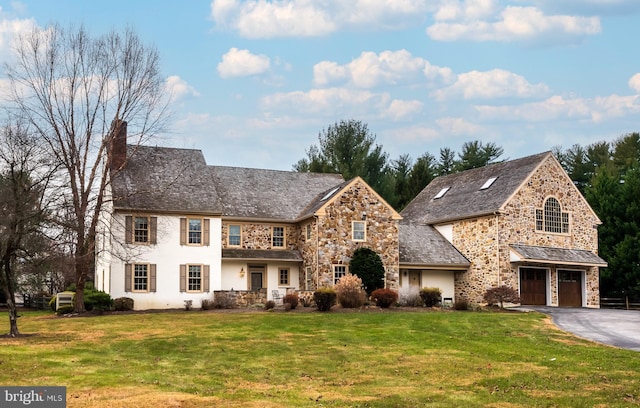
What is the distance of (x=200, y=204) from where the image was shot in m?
35.6

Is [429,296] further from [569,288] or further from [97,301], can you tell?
[97,301]

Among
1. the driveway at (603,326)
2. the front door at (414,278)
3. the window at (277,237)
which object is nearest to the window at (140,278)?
the window at (277,237)

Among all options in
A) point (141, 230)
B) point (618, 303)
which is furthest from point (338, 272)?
point (618, 303)

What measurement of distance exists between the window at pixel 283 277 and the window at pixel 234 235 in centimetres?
262

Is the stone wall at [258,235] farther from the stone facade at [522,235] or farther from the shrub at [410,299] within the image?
the stone facade at [522,235]

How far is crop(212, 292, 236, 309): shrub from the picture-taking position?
1339 inches

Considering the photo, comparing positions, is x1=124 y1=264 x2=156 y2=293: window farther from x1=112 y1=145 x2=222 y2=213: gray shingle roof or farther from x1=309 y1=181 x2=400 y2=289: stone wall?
x1=309 y1=181 x2=400 y2=289: stone wall

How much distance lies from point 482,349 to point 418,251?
69.6 feet

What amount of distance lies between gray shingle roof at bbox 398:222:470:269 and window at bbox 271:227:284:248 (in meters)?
6.27

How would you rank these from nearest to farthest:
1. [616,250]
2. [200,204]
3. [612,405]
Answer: [612,405] → [200,204] → [616,250]

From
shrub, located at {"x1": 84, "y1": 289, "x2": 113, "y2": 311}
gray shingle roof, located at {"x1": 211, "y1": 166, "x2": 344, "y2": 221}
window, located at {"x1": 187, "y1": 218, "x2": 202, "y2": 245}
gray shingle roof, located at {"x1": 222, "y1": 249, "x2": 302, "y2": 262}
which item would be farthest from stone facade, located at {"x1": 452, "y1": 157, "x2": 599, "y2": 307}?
shrub, located at {"x1": 84, "y1": 289, "x2": 113, "y2": 311}

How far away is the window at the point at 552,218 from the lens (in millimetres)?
40516

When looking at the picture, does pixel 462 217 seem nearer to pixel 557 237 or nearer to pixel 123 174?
pixel 557 237

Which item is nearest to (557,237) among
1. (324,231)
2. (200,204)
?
(324,231)
